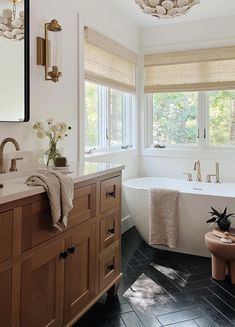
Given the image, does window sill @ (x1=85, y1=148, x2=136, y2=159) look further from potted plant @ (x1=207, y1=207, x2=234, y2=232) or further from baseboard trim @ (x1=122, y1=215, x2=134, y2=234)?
potted plant @ (x1=207, y1=207, x2=234, y2=232)

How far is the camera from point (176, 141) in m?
4.46

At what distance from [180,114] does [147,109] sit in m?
0.46

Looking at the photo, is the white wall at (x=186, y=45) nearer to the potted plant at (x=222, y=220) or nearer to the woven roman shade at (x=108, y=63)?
the woven roman shade at (x=108, y=63)

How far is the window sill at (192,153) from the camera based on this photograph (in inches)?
161

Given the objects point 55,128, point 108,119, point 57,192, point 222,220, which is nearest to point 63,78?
point 55,128

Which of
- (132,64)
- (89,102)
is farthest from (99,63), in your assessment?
(132,64)

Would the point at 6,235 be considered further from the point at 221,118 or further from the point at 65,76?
the point at 221,118

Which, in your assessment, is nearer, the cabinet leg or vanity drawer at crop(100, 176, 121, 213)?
vanity drawer at crop(100, 176, 121, 213)

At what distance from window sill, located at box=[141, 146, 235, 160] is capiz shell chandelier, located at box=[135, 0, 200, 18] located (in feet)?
6.98

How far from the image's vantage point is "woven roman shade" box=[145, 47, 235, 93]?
4.00 m

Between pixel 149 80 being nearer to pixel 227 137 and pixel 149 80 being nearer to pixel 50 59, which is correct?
pixel 227 137

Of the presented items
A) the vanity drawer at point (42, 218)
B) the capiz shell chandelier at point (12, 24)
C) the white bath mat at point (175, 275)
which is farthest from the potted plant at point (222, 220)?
the capiz shell chandelier at point (12, 24)

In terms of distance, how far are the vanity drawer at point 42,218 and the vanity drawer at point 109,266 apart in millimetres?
460

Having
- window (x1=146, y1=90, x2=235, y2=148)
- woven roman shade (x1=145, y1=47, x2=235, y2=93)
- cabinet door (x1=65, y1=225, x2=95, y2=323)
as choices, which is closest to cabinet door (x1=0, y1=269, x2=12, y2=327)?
cabinet door (x1=65, y1=225, x2=95, y2=323)
